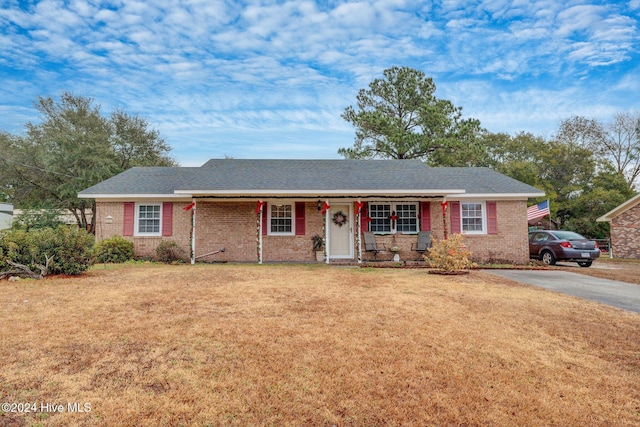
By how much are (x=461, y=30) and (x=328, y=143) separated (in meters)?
14.6

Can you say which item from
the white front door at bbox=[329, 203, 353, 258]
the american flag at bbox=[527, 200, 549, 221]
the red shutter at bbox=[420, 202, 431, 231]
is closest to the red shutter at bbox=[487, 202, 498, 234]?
the red shutter at bbox=[420, 202, 431, 231]

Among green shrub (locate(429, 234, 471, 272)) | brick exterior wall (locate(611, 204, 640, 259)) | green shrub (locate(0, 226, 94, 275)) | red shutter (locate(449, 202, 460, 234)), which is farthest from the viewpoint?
brick exterior wall (locate(611, 204, 640, 259))

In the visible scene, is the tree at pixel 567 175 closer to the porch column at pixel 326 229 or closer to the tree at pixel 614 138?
the tree at pixel 614 138

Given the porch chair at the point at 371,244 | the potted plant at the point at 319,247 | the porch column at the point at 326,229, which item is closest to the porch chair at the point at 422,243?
the porch chair at the point at 371,244

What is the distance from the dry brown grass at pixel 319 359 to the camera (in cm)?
241

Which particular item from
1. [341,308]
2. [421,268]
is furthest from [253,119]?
[341,308]

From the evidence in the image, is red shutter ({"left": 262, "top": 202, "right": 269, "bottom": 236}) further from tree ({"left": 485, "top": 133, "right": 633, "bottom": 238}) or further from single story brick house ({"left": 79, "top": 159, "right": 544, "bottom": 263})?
tree ({"left": 485, "top": 133, "right": 633, "bottom": 238})

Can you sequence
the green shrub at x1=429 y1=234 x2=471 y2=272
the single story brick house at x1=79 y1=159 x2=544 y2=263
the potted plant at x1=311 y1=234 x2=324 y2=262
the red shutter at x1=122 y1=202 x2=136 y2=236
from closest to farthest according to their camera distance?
the green shrub at x1=429 y1=234 x2=471 y2=272 < the potted plant at x1=311 y1=234 x2=324 y2=262 < the single story brick house at x1=79 y1=159 x2=544 y2=263 < the red shutter at x1=122 y1=202 x2=136 y2=236

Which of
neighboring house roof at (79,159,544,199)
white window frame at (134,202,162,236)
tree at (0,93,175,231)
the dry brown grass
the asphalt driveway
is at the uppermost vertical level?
tree at (0,93,175,231)

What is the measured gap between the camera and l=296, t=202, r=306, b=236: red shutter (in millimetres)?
12945

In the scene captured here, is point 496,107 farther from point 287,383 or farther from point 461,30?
point 287,383

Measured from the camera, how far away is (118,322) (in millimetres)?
4453

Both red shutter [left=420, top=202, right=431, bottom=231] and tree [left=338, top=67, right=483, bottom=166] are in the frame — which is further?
tree [left=338, top=67, right=483, bottom=166]

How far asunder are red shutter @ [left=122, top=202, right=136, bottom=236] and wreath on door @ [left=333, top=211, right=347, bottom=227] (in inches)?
320
